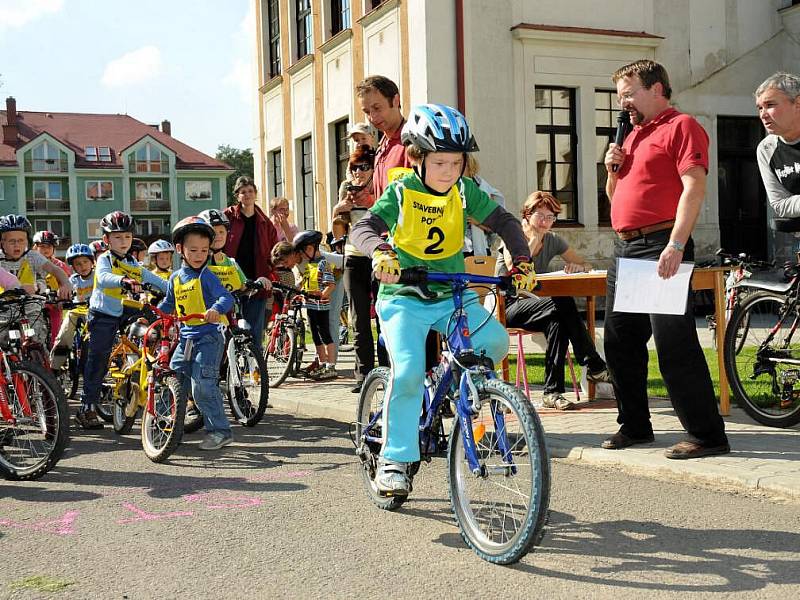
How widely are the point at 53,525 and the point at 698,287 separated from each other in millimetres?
4529

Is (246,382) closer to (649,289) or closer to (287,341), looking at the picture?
(287,341)

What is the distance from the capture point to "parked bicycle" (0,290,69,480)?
636 centimetres

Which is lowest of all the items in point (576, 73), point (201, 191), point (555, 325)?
point (555, 325)

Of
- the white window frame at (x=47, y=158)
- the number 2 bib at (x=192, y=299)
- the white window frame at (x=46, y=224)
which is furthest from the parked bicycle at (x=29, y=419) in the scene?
the white window frame at (x=47, y=158)

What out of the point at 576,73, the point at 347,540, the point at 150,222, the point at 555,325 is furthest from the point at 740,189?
the point at 150,222

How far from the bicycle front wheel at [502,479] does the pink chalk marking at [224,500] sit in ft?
5.02

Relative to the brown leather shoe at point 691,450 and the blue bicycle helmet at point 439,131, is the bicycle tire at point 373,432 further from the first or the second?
the brown leather shoe at point 691,450

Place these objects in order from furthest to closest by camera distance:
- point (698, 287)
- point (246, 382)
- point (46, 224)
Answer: point (46, 224) < point (246, 382) < point (698, 287)

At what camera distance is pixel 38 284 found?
966 centimetres

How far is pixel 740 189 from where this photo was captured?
20688 mm

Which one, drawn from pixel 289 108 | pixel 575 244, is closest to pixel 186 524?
pixel 575 244

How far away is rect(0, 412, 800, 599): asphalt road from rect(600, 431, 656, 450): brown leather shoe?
289 mm

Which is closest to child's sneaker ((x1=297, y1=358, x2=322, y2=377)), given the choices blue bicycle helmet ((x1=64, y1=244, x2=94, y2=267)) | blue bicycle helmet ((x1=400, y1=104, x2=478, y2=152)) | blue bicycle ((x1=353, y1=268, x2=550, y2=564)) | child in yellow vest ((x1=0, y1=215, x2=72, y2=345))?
blue bicycle helmet ((x1=64, y1=244, x2=94, y2=267))

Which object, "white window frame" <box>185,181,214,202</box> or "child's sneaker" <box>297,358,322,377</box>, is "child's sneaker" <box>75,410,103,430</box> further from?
"white window frame" <box>185,181,214,202</box>
